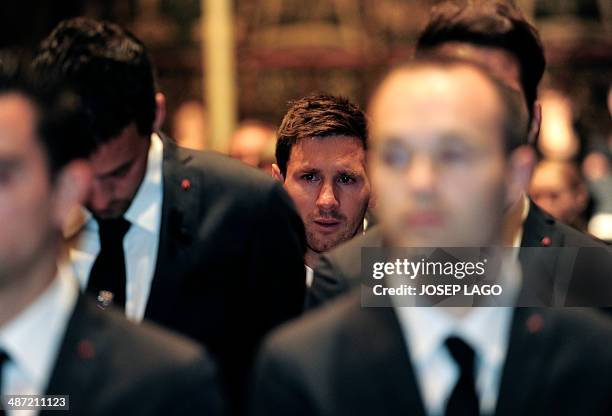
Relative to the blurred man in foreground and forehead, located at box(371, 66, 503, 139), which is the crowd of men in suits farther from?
the blurred man in foreground

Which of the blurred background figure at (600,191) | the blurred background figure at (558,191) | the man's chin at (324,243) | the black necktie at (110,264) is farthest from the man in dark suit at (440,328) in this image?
the blurred background figure at (600,191)

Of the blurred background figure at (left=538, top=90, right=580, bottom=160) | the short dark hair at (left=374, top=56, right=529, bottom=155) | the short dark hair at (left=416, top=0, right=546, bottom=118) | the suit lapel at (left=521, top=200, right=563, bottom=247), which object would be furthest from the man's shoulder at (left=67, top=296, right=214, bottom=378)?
the blurred background figure at (left=538, top=90, right=580, bottom=160)

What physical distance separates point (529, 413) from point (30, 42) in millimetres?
7978

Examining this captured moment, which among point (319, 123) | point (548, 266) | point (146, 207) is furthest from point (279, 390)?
point (319, 123)

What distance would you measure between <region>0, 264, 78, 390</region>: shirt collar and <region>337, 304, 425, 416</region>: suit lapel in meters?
0.51

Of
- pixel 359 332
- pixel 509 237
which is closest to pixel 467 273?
pixel 359 332

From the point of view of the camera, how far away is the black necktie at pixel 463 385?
196 centimetres

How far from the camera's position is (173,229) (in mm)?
2998

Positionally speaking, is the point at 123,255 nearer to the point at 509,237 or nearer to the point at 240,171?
the point at 240,171

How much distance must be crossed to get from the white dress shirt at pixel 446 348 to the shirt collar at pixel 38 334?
1.99 feet

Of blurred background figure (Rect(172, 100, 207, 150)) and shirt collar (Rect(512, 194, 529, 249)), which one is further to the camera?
blurred background figure (Rect(172, 100, 207, 150))

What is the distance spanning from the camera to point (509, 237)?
2641 millimetres

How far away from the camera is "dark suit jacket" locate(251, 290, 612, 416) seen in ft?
6.35

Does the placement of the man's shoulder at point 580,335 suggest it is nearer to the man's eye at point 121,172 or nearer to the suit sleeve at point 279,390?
the suit sleeve at point 279,390
